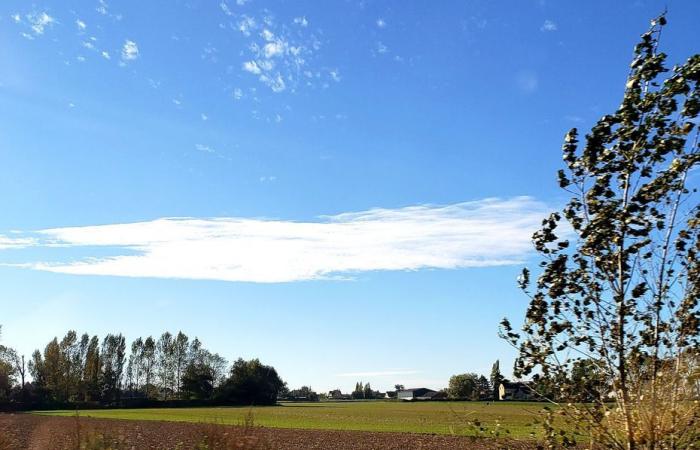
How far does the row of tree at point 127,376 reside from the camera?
4651 inches

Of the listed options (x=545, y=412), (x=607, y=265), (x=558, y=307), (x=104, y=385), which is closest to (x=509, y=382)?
(x=545, y=412)

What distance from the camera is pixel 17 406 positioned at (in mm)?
103000

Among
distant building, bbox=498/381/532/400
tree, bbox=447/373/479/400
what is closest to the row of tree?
tree, bbox=447/373/479/400

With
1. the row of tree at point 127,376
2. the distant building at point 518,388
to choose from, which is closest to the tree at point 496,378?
the distant building at point 518,388

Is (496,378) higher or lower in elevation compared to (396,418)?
higher

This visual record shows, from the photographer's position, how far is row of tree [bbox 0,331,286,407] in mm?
118125

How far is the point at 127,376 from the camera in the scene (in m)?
144

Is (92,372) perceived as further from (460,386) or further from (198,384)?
(460,386)

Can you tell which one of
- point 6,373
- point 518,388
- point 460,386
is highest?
point 518,388

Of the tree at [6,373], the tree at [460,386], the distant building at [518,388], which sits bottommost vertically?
the tree at [460,386]

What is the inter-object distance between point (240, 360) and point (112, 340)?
103 ft

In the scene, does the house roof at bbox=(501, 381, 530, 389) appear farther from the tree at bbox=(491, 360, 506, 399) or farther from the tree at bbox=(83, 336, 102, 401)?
the tree at bbox=(83, 336, 102, 401)

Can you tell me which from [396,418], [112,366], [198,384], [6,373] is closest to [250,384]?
[198,384]

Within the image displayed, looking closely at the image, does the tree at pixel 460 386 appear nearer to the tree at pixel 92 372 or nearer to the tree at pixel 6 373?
the tree at pixel 92 372
